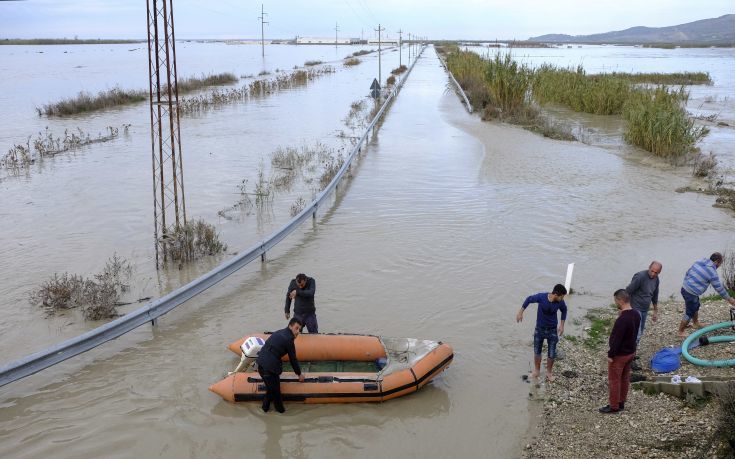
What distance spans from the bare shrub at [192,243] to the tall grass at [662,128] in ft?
55.5

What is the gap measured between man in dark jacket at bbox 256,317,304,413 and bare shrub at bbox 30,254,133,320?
12.6 ft

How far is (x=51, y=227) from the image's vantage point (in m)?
13.3

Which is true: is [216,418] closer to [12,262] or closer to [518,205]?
[12,262]

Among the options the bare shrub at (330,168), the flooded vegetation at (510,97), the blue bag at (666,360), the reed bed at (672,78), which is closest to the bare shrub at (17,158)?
the bare shrub at (330,168)

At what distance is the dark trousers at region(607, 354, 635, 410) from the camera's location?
6.41 meters

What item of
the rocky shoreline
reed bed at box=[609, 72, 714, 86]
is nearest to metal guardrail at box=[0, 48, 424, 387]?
the rocky shoreline

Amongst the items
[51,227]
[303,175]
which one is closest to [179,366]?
[51,227]

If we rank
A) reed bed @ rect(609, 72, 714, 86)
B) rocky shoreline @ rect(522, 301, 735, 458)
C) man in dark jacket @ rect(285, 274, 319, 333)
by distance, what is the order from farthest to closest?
reed bed @ rect(609, 72, 714, 86) → man in dark jacket @ rect(285, 274, 319, 333) → rocky shoreline @ rect(522, 301, 735, 458)

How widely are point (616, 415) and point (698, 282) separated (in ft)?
8.77

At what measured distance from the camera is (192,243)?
1155cm

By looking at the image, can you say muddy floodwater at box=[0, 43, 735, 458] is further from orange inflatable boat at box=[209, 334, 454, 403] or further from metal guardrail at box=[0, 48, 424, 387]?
metal guardrail at box=[0, 48, 424, 387]

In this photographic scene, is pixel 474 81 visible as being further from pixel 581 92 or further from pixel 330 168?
pixel 330 168

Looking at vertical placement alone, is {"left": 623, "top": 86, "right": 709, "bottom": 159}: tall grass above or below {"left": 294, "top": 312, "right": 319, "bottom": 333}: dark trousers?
above

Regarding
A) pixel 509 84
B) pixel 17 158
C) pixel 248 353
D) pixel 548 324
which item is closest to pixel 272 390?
pixel 248 353
